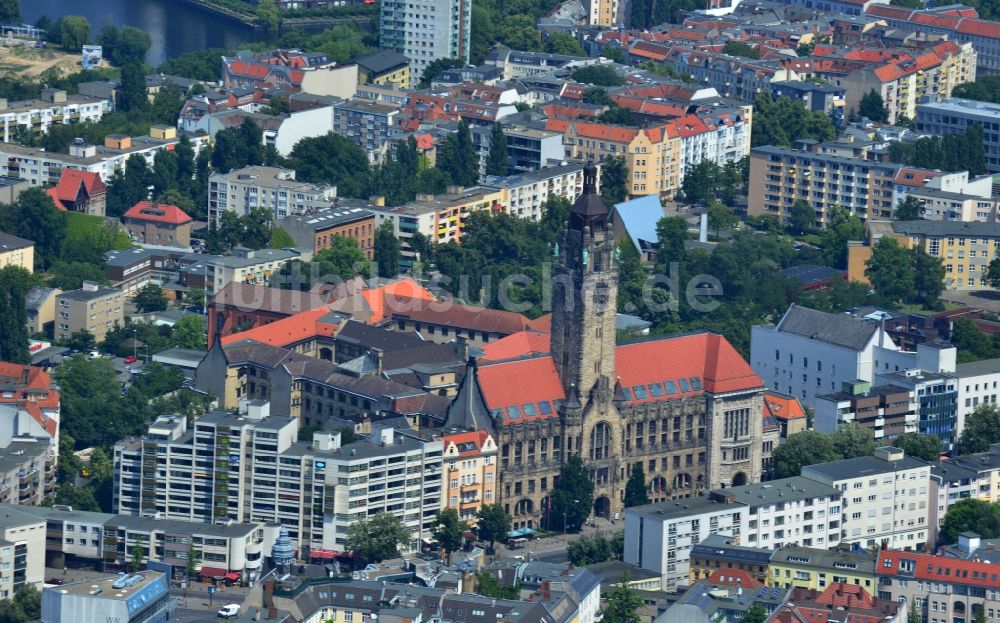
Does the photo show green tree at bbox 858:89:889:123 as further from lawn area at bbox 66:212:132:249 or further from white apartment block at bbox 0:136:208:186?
lawn area at bbox 66:212:132:249

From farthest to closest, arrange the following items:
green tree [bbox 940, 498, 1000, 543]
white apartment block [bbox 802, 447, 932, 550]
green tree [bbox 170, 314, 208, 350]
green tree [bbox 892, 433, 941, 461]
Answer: green tree [bbox 170, 314, 208, 350], green tree [bbox 892, 433, 941, 461], white apartment block [bbox 802, 447, 932, 550], green tree [bbox 940, 498, 1000, 543]

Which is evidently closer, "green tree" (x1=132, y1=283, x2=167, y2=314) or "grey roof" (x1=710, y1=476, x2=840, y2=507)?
"grey roof" (x1=710, y1=476, x2=840, y2=507)

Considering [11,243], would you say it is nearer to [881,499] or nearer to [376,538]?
[376,538]


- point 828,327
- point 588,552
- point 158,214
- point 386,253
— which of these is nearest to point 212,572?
point 588,552

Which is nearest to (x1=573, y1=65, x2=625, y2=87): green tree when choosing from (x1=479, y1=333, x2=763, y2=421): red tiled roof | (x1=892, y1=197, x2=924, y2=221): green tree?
(x1=892, y1=197, x2=924, y2=221): green tree

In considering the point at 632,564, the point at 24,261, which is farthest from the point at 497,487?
the point at 24,261

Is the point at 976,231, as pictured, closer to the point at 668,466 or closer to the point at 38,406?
the point at 668,466
